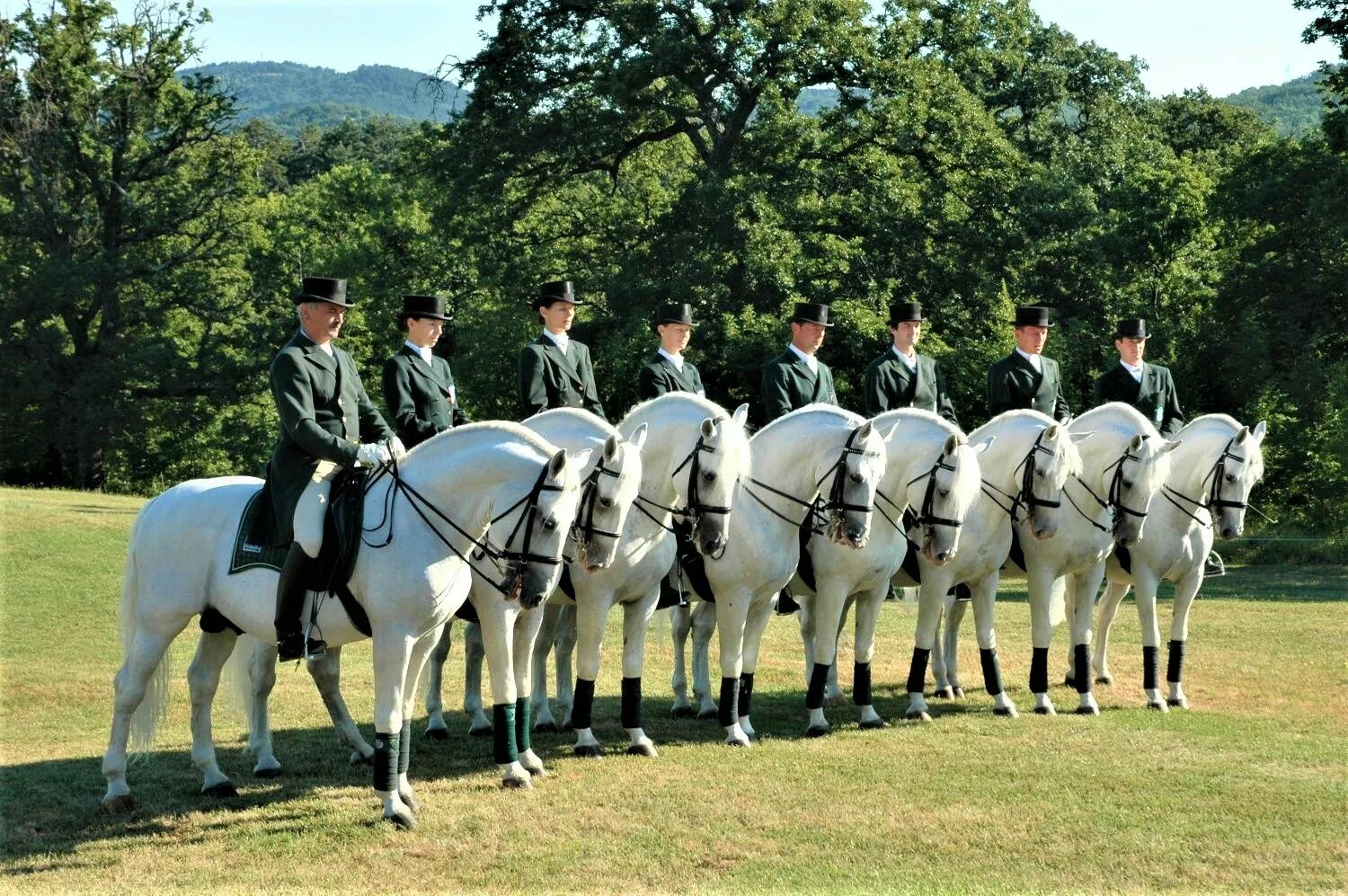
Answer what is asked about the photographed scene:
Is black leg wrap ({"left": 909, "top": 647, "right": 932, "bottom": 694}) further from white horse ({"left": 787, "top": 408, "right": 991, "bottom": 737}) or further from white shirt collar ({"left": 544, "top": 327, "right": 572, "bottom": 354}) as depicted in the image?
white shirt collar ({"left": 544, "top": 327, "right": 572, "bottom": 354})

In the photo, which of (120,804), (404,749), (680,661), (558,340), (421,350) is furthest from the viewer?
(680,661)

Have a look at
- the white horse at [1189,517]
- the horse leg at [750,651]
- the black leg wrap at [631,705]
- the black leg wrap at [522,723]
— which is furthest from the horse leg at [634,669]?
the white horse at [1189,517]

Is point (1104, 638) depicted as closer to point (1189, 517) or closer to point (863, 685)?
point (1189, 517)

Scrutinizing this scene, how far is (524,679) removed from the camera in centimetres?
1031

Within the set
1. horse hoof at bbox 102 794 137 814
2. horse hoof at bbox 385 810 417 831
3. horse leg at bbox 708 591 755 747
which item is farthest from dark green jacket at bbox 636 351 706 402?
horse hoof at bbox 102 794 137 814

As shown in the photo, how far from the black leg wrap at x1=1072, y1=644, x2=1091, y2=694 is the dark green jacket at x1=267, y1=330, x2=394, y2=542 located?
6.77 meters

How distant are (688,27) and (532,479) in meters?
25.8

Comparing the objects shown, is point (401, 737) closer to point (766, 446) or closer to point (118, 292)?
point (766, 446)

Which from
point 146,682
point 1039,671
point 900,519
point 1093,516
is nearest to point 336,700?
point 146,682

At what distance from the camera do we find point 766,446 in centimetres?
1129

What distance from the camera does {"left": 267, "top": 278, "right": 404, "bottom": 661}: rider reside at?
8547 millimetres

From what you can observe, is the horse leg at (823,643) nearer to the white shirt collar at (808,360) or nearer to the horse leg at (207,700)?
the white shirt collar at (808,360)

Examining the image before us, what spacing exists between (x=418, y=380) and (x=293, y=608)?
287 centimetres

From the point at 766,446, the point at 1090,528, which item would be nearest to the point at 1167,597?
the point at 1090,528
